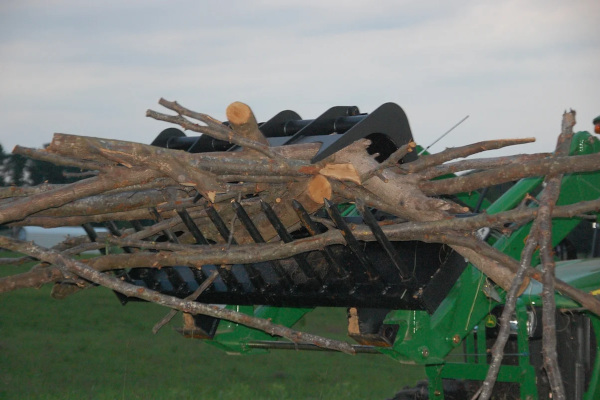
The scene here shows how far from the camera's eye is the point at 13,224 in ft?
15.4

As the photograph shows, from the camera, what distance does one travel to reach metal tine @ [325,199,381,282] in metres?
4.16

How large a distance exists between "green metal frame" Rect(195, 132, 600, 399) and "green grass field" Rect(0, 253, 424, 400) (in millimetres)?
3393

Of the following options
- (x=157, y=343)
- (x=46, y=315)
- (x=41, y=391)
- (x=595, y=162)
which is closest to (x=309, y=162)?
(x=595, y=162)

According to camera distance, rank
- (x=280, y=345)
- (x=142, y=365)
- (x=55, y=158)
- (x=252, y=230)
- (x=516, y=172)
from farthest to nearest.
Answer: (x=142, y=365) < (x=280, y=345) < (x=252, y=230) < (x=516, y=172) < (x=55, y=158)

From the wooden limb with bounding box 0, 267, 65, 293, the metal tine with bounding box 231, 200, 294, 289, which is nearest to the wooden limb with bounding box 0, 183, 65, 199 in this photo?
the wooden limb with bounding box 0, 267, 65, 293

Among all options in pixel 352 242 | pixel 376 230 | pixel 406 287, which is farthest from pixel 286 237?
pixel 406 287

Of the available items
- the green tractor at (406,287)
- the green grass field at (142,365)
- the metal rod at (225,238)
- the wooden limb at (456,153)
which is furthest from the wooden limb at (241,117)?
the green grass field at (142,365)

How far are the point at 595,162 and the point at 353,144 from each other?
1153 millimetres

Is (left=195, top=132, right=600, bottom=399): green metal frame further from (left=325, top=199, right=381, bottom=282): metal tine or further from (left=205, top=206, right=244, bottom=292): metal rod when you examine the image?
(left=205, top=206, right=244, bottom=292): metal rod

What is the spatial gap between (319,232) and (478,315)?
102cm

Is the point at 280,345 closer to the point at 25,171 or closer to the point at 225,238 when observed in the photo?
the point at 225,238

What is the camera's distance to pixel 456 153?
4.22 metres

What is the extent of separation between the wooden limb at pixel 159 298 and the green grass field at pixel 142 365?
3.57 meters

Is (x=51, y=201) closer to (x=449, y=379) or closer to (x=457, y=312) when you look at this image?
(x=457, y=312)
